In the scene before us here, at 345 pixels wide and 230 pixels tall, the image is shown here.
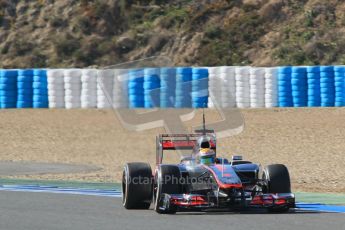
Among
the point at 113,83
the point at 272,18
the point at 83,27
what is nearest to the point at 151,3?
the point at 83,27

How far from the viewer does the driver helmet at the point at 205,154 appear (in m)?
12.2

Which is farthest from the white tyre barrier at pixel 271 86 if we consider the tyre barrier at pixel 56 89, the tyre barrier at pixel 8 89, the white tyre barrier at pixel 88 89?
the tyre barrier at pixel 8 89

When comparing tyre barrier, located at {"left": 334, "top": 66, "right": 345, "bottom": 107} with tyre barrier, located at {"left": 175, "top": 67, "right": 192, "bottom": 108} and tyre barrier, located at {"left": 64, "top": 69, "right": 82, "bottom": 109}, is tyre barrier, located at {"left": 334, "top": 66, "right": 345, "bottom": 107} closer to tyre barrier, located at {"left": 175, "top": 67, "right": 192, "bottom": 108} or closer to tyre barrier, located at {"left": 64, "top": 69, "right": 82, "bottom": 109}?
tyre barrier, located at {"left": 175, "top": 67, "right": 192, "bottom": 108}

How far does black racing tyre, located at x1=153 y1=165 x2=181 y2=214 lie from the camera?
38.3 feet

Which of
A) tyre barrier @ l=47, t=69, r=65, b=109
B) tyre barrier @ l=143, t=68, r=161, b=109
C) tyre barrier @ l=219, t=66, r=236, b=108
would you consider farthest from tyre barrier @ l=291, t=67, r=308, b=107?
tyre barrier @ l=47, t=69, r=65, b=109

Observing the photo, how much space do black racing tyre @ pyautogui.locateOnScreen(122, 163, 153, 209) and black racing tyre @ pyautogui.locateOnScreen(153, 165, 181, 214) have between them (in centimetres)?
42

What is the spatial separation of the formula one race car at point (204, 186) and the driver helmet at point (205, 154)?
0.04m

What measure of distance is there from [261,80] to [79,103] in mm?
5548

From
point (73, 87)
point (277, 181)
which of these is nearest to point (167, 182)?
point (277, 181)

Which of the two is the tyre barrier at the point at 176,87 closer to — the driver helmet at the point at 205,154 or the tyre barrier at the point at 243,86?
the tyre barrier at the point at 243,86

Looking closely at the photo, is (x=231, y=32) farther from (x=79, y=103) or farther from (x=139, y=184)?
(x=139, y=184)

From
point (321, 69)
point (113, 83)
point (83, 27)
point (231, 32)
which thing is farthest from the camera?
point (83, 27)

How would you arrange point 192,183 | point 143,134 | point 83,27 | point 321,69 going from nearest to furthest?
point 192,183 → point 143,134 → point 321,69 → point 83,27

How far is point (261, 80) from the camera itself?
27.4 meters
